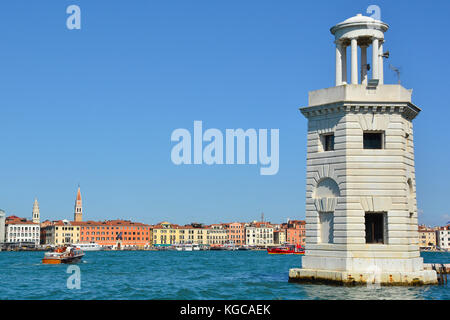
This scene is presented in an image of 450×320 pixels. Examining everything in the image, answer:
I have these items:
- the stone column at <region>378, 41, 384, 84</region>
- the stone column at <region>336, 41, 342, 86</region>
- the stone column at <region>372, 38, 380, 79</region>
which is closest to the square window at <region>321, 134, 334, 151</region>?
the stone column at <region>336, 41, 342, 86</region>

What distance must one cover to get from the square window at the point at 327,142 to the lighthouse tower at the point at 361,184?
50mm

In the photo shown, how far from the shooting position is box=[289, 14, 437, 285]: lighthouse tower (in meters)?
27.2

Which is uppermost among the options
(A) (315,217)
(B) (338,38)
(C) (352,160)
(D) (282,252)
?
(B) (338,38)

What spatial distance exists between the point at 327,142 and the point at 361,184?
2961mm

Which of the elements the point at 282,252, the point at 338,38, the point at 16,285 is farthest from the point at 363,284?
the point at 282,252

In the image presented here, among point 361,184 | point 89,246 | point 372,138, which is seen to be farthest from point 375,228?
point 89,246

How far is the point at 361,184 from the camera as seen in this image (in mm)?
27469

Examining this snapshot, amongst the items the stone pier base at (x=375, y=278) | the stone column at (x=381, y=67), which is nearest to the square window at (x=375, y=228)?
the stone pier base at (x=375, y=278)

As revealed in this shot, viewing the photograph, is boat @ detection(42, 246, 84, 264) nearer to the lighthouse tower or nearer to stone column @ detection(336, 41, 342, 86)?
the lighthouse tower

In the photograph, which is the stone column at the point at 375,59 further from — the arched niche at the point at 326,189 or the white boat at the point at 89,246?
the white boat at the point at 89,246

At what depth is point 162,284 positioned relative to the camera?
1467 inches

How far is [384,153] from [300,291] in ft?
24.9

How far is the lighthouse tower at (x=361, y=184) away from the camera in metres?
27.2
